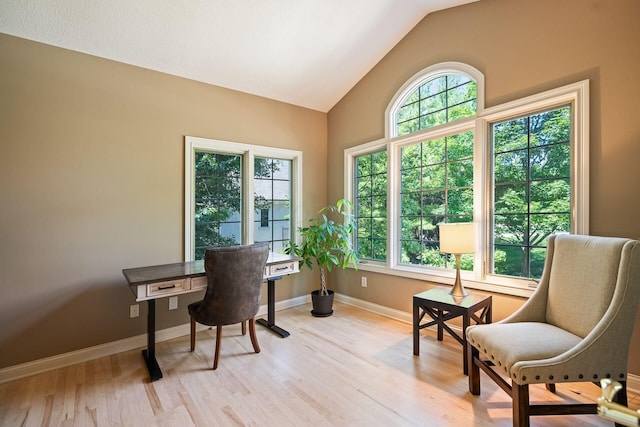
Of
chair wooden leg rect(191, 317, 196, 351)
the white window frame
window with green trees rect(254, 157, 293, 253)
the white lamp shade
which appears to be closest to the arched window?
the white lamp shade

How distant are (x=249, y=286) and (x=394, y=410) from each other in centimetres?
139

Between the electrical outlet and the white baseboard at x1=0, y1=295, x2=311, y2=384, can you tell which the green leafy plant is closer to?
the white baseboard at x1=0, y1=295, x2=311, y2=384

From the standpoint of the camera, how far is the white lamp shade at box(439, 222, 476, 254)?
2516mm

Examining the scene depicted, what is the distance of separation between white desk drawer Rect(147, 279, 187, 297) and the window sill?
7.17ft

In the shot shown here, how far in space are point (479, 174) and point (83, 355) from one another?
12.6 feet

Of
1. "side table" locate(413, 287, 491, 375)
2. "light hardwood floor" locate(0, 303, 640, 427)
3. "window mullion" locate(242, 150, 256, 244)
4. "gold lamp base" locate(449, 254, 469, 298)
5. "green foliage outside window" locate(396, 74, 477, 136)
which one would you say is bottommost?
"light hardwood floor" locate(0, 303, 640, 427)

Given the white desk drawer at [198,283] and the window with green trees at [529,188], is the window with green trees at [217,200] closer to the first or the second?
the white desk drawer at [198,283]

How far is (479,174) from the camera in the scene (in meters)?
2.75

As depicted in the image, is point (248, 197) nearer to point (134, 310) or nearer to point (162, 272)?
point (162, 272)

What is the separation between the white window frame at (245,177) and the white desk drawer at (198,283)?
69cm

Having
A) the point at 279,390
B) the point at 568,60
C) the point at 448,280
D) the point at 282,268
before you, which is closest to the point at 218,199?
the point at 282,268

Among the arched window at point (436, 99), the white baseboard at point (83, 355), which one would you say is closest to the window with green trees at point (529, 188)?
the arched window at point (436, 99)

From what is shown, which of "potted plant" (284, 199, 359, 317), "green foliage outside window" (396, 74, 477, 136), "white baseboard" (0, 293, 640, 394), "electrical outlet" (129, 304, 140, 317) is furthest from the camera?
"potted plant" (284, 199, 359, 317)

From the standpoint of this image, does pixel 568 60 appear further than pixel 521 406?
Yes
